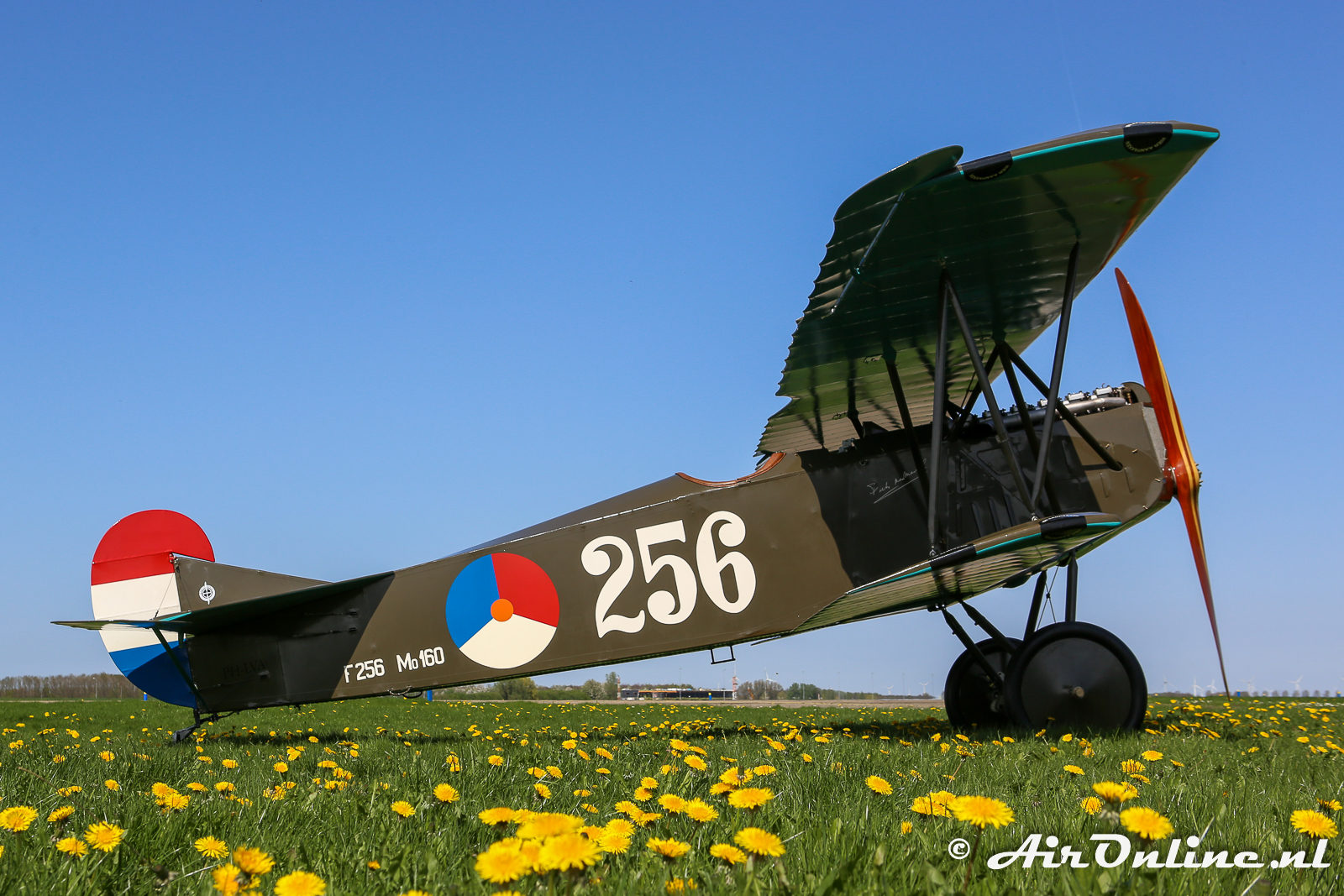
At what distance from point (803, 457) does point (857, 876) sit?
19.2ft

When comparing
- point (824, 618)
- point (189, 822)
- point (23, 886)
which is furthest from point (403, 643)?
point (23, 886)

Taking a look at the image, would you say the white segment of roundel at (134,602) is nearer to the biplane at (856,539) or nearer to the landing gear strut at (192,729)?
the biplane at (856,539)

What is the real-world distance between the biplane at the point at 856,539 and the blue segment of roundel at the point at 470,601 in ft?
0.07

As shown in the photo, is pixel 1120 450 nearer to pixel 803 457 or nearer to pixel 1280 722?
pixel 803 457

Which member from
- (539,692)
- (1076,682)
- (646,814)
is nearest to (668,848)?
(646,814)

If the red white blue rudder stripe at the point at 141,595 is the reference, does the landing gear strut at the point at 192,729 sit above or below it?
below

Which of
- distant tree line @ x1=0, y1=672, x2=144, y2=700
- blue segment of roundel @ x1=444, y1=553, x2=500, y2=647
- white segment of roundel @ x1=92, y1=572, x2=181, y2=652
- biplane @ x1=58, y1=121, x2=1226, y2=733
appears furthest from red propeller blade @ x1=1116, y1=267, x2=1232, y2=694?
distant tree line @ x1=0, y1=672, x2=144, y2=700

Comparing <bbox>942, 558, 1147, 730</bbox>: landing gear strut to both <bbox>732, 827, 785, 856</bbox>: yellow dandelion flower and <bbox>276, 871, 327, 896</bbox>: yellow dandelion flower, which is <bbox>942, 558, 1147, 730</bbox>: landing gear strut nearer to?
<bbox>732, 827, 785, 856</bbox>: yellow dandelion flower

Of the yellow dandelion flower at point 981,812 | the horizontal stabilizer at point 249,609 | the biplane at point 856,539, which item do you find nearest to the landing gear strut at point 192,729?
the biplane at point 856,539

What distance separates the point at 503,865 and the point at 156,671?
8.42m

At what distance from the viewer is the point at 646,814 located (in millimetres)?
2057

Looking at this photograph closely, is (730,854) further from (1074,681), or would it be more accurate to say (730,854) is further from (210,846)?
(1074,681)

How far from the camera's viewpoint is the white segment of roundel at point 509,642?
7352 millimetres

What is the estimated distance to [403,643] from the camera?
7551 mm
